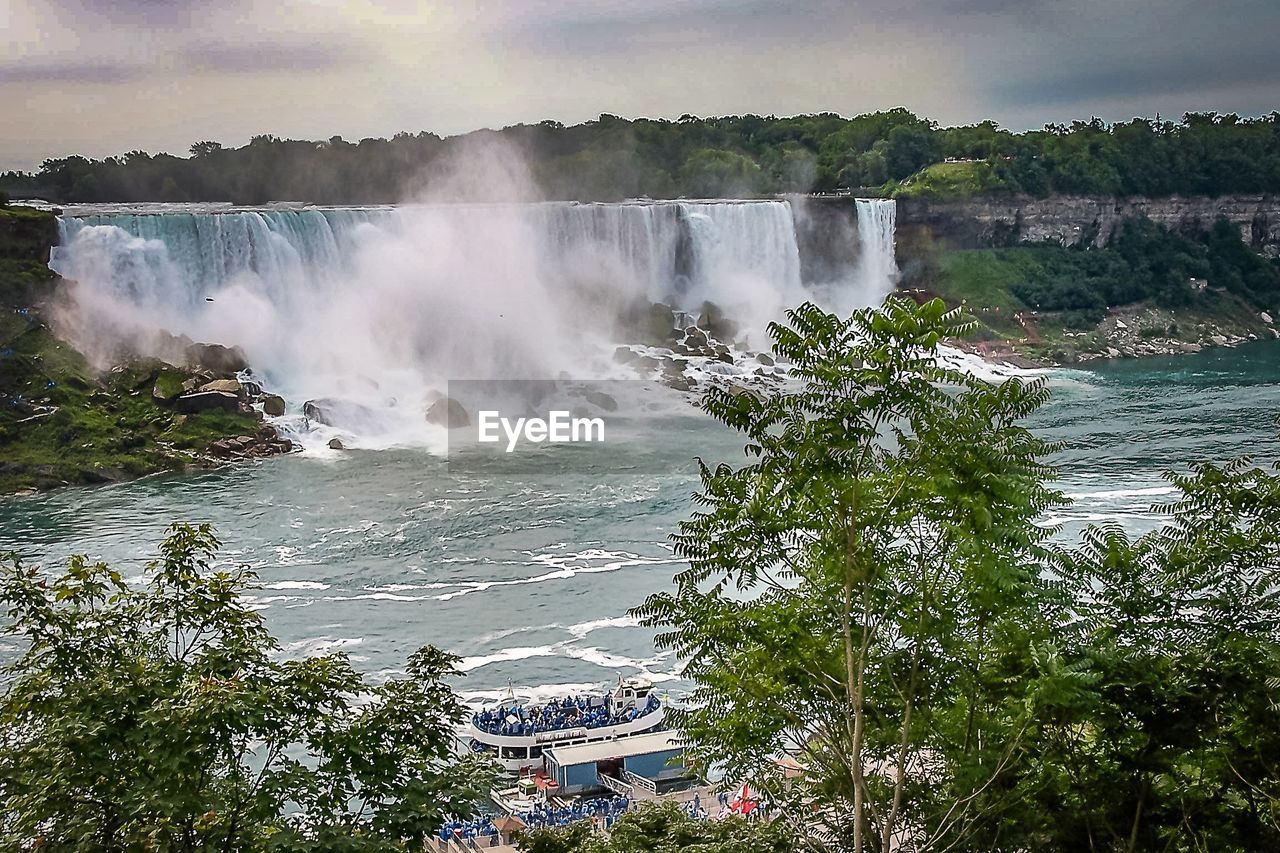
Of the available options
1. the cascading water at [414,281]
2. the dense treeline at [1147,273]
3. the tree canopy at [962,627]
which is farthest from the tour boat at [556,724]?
the dense treeline at [1147,273]

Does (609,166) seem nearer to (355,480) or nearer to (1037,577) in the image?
(355,480)

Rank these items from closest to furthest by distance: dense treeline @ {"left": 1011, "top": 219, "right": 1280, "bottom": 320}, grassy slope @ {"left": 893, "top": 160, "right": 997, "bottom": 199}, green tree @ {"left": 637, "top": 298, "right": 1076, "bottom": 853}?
green tree @ {"left": 637, "top": 298, "right": 1076, "bottom": 853}
dense treeline @ {"left": 1011, "top": 219, "right": 1280, "bottom": 320}
grassy slope @ {"left": 893, "top": 160, "right": 997, "bottom": 199}

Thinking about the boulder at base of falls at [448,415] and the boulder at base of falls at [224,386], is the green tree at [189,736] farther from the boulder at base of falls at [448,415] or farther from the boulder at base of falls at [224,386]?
the boulder at base of falls at [448,415]

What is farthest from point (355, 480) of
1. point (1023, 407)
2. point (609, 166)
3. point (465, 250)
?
point (609, 166)

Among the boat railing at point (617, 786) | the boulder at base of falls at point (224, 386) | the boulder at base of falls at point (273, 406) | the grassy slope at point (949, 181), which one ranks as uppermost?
the grassy slope at point (949, 181)

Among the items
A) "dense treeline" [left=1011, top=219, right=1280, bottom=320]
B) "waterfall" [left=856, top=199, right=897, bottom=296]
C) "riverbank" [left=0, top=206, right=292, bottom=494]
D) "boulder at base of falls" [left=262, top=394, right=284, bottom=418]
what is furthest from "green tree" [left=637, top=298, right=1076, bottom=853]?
"dense treeline" [left=1011, top=219, right=1280, bottom=320]

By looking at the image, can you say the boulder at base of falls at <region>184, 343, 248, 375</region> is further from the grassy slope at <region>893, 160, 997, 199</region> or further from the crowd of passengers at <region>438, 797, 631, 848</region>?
the grassy slope at <region>893, 160, 997, 199</region>
